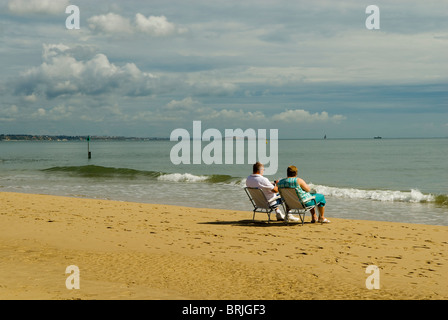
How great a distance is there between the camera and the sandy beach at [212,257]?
6.03 metres

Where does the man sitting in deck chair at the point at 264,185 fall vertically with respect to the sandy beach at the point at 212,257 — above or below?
above

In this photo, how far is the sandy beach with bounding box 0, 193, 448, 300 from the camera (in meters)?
6.03

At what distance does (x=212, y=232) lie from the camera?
10.4m

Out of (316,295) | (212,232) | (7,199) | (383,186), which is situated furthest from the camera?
(383,186)

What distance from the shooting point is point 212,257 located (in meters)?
8.04

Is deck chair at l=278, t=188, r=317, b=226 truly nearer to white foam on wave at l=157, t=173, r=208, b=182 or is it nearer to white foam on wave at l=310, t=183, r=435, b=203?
white foam on wave at l=310, t=183, r=435, b=203

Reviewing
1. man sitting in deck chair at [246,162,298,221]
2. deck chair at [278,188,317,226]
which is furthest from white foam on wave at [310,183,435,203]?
man sitting in deck chair at [246,162,298,221]

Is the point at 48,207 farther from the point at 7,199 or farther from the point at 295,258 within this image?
the point at 295,258

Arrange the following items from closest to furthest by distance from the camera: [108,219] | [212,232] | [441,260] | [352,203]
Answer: [441,260]
[212,232]
[108,219]
[352,203]

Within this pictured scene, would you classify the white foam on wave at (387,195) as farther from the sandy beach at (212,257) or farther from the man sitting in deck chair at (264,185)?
the man sitting in deck chair at (264,185)

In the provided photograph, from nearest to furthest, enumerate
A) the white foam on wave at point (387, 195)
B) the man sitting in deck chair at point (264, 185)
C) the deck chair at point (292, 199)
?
the deck chair at point (292, 199), the man sitting in deck chair at point (264, 185), the white foam on wave at point (387, 195)

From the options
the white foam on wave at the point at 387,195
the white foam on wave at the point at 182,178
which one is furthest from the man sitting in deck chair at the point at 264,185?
the white foam on wave at the point at 182,178
